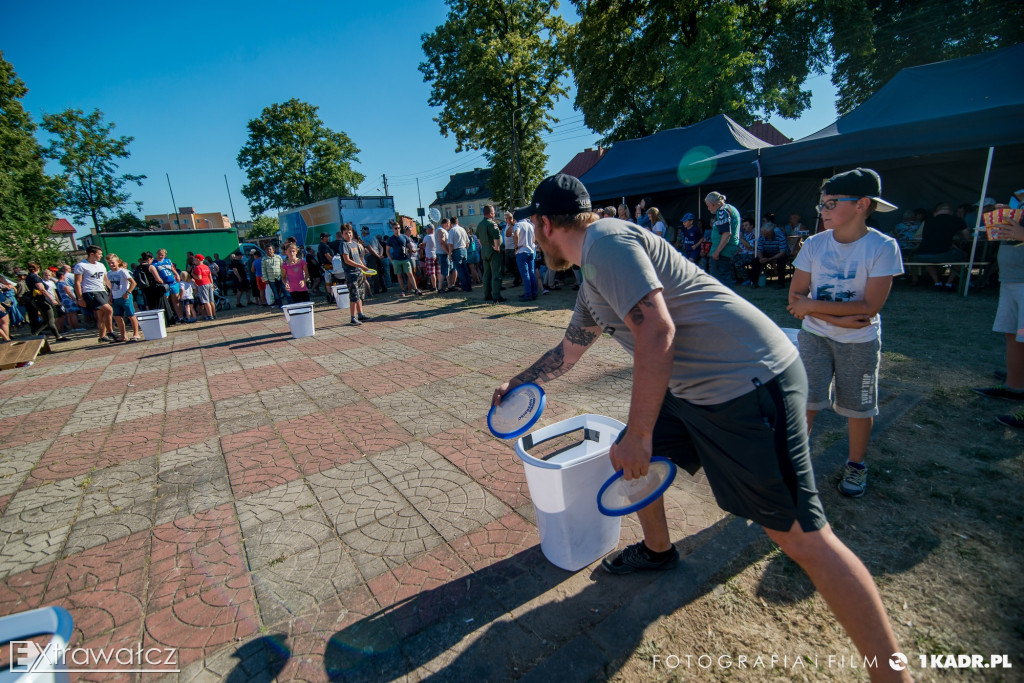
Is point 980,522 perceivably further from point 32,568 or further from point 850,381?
point 32,568

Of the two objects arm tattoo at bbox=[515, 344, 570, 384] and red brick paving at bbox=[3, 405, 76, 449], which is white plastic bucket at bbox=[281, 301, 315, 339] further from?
arm tattoo at bbox=[515, 344, 570, 384]

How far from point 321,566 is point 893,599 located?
9.00 ft

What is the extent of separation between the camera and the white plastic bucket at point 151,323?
10000 millimetres

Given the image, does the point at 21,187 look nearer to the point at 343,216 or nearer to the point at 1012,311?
the point at 343,216

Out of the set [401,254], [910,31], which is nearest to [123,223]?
[401,254]

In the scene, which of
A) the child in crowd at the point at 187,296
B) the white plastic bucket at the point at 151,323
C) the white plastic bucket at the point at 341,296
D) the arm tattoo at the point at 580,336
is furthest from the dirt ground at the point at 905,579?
the child in crowd at the point at 187,296

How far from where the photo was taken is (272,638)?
2.04m

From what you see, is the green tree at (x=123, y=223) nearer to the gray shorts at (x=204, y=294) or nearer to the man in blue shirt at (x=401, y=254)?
the gray shorts at (x=204, y=294)

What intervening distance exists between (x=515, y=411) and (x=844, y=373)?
75.3 inches

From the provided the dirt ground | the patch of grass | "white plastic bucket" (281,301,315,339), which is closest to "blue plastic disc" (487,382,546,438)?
the dirt ground

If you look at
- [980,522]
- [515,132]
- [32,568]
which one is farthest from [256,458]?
[515,132]

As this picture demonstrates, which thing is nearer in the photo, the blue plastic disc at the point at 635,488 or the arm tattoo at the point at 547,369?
the blue plastic disc at the point at 635,488

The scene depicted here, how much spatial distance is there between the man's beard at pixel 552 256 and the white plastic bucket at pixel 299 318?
785 cm

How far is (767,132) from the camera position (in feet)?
75.3
